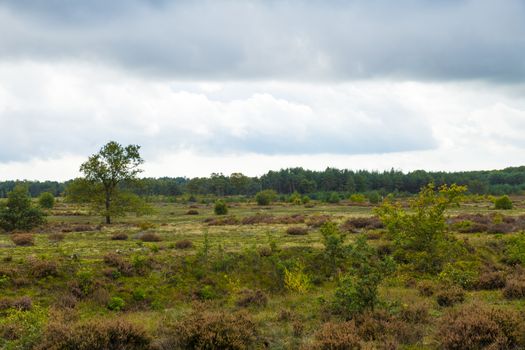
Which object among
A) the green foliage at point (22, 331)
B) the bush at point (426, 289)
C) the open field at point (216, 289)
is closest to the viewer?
the green foliage at point (22, 331)

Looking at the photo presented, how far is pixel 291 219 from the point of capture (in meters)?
47.9

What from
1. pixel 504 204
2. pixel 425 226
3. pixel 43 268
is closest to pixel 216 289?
pixel 43 268

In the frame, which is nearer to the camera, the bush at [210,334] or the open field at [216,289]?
the bush at [210,334]

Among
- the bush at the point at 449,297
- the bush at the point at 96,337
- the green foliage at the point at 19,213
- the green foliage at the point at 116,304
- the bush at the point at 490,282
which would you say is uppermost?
the green foliage at the point at 19,213

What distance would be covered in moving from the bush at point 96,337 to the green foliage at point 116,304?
667 centimetres

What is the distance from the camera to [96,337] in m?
11.3

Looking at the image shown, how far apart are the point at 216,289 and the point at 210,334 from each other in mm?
10469

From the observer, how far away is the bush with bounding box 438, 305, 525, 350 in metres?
10.7

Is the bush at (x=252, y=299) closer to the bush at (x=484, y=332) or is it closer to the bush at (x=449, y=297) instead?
the bush at (x=449, y=297)

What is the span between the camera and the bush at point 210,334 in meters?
11.4

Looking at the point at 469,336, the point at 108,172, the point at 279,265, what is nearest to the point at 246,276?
the point at 279,265

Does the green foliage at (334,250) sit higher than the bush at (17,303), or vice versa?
the green foliage at (334,250)

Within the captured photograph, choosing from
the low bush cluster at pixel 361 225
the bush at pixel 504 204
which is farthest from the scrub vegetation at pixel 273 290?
the bush at pixel 504 204

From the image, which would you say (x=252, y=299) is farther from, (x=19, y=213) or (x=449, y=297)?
(x=19, y=213)
